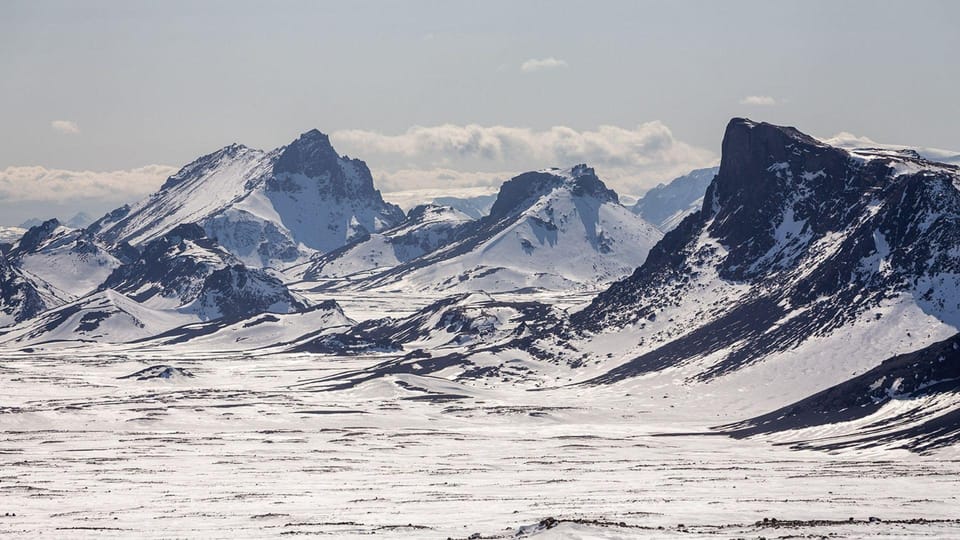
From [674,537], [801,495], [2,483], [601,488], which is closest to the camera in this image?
[674,537]

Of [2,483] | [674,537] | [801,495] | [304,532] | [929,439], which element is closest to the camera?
[674,537]

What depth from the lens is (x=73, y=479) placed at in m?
188

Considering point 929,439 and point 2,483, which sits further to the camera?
point 929,439

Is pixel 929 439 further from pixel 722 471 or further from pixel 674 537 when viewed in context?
pixel 674 537

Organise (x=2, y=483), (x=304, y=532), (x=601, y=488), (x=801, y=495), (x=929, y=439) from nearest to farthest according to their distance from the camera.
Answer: (x=304, y=532), (x=801, y=495), (x=601, y=488), (x=2, y=483), (x=929, y=439)

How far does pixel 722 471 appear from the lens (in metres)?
185

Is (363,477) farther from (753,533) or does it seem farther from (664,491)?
(753,533)

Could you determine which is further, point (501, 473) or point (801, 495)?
point (501, 473)

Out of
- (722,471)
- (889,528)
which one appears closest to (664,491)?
(722,471)

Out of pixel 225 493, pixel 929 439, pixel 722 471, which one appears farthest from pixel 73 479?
pixel 929 439

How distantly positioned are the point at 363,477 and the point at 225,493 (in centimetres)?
2740

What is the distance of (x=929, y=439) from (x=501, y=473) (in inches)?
2423

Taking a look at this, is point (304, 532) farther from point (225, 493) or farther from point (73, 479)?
point (73, 479)

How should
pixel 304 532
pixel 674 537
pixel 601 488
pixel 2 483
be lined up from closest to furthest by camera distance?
pixel 674 537 < pixel 304 532 < pixel 601 488 < pixel 2 483
